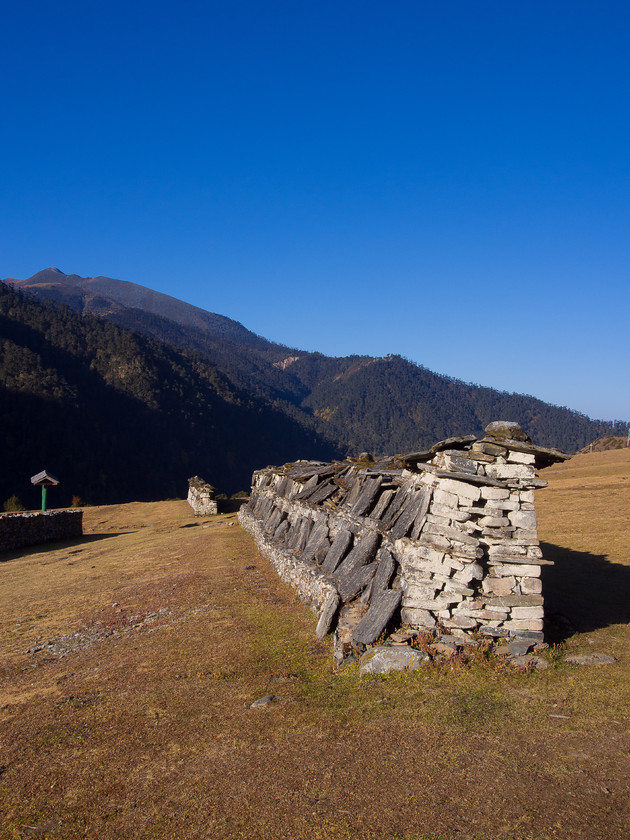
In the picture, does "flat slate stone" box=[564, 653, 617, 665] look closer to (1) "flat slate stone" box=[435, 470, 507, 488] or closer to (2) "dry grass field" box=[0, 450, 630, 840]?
(2) "dry grass field" box=[0, 450, 630, 840]

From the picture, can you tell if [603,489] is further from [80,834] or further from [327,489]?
[80,834]

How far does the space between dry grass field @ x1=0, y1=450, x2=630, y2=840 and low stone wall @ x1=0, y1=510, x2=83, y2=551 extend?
1510cm

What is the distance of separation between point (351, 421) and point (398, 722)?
19317cm

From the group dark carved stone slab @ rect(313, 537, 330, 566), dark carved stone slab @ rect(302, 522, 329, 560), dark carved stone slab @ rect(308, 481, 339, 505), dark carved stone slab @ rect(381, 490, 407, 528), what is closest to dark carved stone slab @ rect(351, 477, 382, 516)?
dark carved stone slab @ rect(381, 490, 407, 528)

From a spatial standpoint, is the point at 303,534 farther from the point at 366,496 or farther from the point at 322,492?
the point at 366,496

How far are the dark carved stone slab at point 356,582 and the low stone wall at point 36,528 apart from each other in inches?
847

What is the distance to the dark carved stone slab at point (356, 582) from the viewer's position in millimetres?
9258

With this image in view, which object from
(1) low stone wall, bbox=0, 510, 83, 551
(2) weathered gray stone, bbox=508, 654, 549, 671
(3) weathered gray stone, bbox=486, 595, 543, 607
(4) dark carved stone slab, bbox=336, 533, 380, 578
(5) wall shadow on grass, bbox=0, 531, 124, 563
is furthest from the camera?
(1) low stone wall, bbox=0, 510, 83, 551

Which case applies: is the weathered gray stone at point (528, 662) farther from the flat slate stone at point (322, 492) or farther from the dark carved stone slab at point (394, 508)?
the flat slate stone at point (322, 492)

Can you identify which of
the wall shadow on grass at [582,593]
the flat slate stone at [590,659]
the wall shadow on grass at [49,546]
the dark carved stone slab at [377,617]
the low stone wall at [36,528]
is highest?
the dark carved stone slab at [377,617]

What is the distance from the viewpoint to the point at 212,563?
16.9 meters

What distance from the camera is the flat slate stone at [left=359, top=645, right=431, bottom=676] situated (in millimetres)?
7402

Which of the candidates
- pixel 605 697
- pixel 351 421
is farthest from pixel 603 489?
pixel 351 421

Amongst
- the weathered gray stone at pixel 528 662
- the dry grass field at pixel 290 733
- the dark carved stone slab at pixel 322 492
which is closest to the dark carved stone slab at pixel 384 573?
the dry grass field at pixel 290 733
